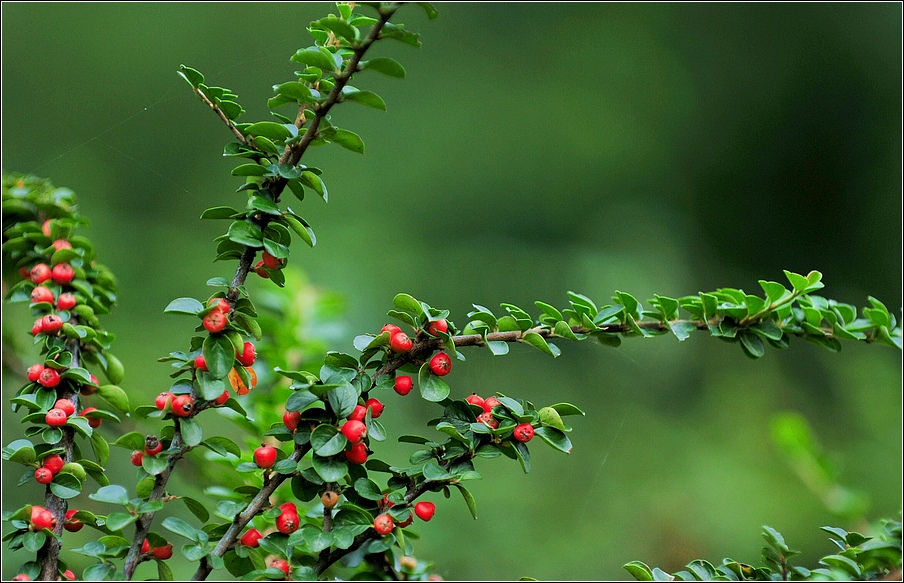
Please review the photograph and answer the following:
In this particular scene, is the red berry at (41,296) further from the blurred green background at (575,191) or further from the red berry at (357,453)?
the blurred green background at (575,191)

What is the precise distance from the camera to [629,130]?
2785 millimetres

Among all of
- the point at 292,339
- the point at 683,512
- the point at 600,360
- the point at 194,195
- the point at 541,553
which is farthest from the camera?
the point at 194,195

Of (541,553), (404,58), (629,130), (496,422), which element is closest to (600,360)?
(541,553)

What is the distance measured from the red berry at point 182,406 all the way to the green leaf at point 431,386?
0.17 m

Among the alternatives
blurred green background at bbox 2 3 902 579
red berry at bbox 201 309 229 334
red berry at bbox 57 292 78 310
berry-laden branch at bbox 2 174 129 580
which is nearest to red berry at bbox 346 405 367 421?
red berry at bbox 201 309 229 334

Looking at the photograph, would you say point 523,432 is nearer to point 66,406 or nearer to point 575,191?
point 66,406

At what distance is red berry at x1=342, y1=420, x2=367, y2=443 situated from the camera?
1.84 ft

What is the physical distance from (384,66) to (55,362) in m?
0.39

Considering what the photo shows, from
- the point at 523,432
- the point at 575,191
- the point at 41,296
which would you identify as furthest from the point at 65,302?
the point at 575,191

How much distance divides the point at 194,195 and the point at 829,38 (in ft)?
7.46

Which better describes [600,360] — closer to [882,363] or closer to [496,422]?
[882,363]

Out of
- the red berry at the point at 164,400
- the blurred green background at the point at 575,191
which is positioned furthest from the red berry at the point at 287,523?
the blurred green background at the point at 575,191

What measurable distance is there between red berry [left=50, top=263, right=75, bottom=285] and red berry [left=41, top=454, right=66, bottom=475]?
0.75ft

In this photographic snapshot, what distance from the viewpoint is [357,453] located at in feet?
1.92
